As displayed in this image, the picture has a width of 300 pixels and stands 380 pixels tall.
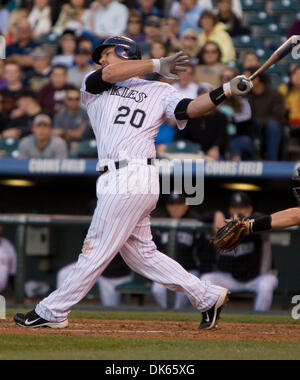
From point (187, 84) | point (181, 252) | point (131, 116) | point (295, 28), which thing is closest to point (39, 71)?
point (187, 84)

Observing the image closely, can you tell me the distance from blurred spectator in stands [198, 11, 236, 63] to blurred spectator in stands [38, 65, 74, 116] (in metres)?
1.93

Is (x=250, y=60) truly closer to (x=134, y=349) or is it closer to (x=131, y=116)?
(x=131, y=116)

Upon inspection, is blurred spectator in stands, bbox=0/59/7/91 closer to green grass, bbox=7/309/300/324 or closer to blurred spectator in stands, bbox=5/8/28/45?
blurred spectator in stands, bbox=5/8/28/45

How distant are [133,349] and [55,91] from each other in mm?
7307

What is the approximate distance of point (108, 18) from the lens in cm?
1320

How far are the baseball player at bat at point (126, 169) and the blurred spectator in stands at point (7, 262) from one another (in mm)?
3457

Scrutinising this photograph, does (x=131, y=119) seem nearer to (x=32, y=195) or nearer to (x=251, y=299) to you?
(x=251, y=299)

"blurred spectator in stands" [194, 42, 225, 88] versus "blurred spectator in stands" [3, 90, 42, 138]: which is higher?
"blurred spectator in stands" [194, 42, 225, 88]

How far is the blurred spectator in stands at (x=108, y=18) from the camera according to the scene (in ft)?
42.9

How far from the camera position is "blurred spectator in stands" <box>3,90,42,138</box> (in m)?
11.1

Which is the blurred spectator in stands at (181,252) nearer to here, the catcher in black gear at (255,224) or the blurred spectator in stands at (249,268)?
the blurred spectator in stands at (249,268)

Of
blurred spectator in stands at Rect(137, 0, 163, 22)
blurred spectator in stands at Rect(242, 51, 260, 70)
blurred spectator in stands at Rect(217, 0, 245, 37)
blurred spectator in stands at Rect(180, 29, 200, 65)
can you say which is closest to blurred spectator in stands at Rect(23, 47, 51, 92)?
blurred spectator in stands at Rect(137, 0, 163, 22)

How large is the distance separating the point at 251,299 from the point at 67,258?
6.92 ft
